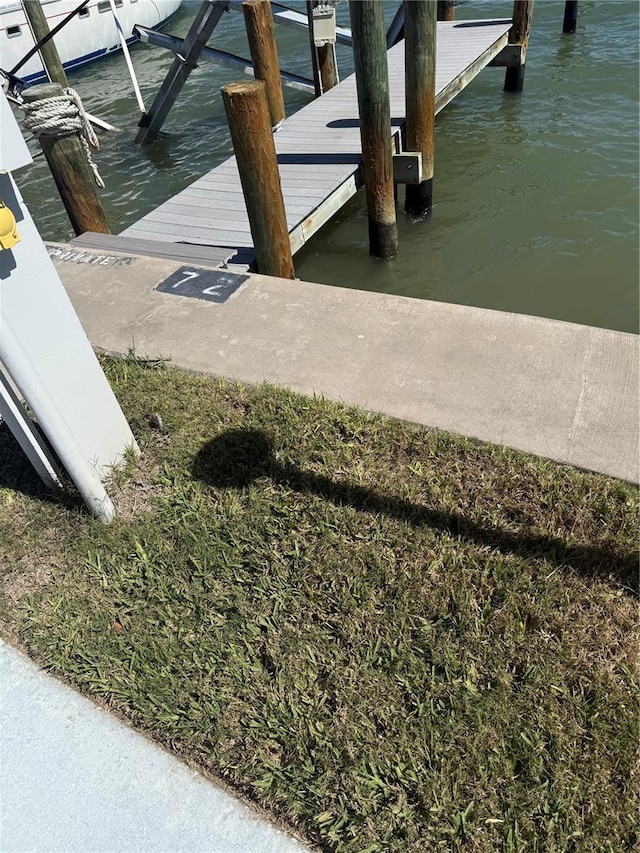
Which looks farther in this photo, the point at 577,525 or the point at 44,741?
the point at 577,525

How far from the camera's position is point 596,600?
2336mm

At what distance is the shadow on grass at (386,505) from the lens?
8.07ft

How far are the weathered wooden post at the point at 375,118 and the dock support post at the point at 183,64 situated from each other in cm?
522

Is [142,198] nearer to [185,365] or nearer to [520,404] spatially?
[185,365]

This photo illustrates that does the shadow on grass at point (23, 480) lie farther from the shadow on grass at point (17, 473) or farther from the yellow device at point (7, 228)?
the yellow device at point (7, 228)

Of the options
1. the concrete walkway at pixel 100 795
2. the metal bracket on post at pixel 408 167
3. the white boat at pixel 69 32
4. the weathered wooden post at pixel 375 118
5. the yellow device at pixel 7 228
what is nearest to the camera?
the concrete walkway at pixel 100 795

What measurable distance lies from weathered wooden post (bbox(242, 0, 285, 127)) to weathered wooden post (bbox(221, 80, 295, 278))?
3516 mm

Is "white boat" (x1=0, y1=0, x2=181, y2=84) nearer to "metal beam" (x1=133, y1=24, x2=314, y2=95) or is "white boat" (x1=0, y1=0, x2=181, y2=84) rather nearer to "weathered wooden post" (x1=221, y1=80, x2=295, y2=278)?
"metal beam" (x1=133, y1=24, x2=314, y2=95)

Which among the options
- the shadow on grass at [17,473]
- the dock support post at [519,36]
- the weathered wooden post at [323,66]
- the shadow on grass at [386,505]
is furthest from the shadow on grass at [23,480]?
the dock support post at [519,36]

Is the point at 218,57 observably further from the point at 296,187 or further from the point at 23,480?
the point at 23,480

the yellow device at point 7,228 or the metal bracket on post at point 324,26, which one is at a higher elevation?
the yellow device at point 7,228

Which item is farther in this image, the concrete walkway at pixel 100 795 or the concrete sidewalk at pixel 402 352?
the concrete sidewalk at pixel 402 352

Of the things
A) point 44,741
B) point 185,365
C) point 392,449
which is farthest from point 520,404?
point 44,741

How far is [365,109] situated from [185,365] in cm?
280
